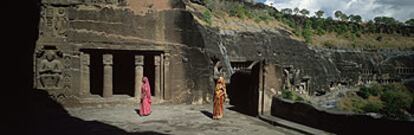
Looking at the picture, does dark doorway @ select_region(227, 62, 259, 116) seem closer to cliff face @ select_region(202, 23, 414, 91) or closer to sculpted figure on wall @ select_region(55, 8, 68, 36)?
cliff face @ select_region(202, 23, 414, 91)

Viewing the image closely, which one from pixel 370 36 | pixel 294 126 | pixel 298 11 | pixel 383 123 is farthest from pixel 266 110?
pixel 370 36

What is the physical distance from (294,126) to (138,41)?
704cm

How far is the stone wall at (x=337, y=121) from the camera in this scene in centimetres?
751


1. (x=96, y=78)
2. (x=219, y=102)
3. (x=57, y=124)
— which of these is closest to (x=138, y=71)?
(x=96, y=78)

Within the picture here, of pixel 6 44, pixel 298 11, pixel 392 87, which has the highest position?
pixel 298 11

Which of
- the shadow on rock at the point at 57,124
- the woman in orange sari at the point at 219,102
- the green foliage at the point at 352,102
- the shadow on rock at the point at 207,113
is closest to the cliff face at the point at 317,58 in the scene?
the green foliage at the point at 352,102

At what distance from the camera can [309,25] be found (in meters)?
38.5

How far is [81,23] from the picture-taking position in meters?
14.0

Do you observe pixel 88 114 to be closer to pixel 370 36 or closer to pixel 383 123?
pixel 383 123

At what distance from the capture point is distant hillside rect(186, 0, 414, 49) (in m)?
29.5

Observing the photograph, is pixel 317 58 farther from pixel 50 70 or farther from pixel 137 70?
pixel 50 70

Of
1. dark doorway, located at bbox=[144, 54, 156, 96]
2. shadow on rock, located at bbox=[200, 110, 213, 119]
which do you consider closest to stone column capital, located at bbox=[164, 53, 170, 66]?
dark doorway, located at bbox=[144, 54, 156, 96]

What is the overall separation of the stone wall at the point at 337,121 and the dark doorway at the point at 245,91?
96 centimetres

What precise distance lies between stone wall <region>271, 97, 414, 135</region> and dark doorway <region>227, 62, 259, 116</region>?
37.9 inches
